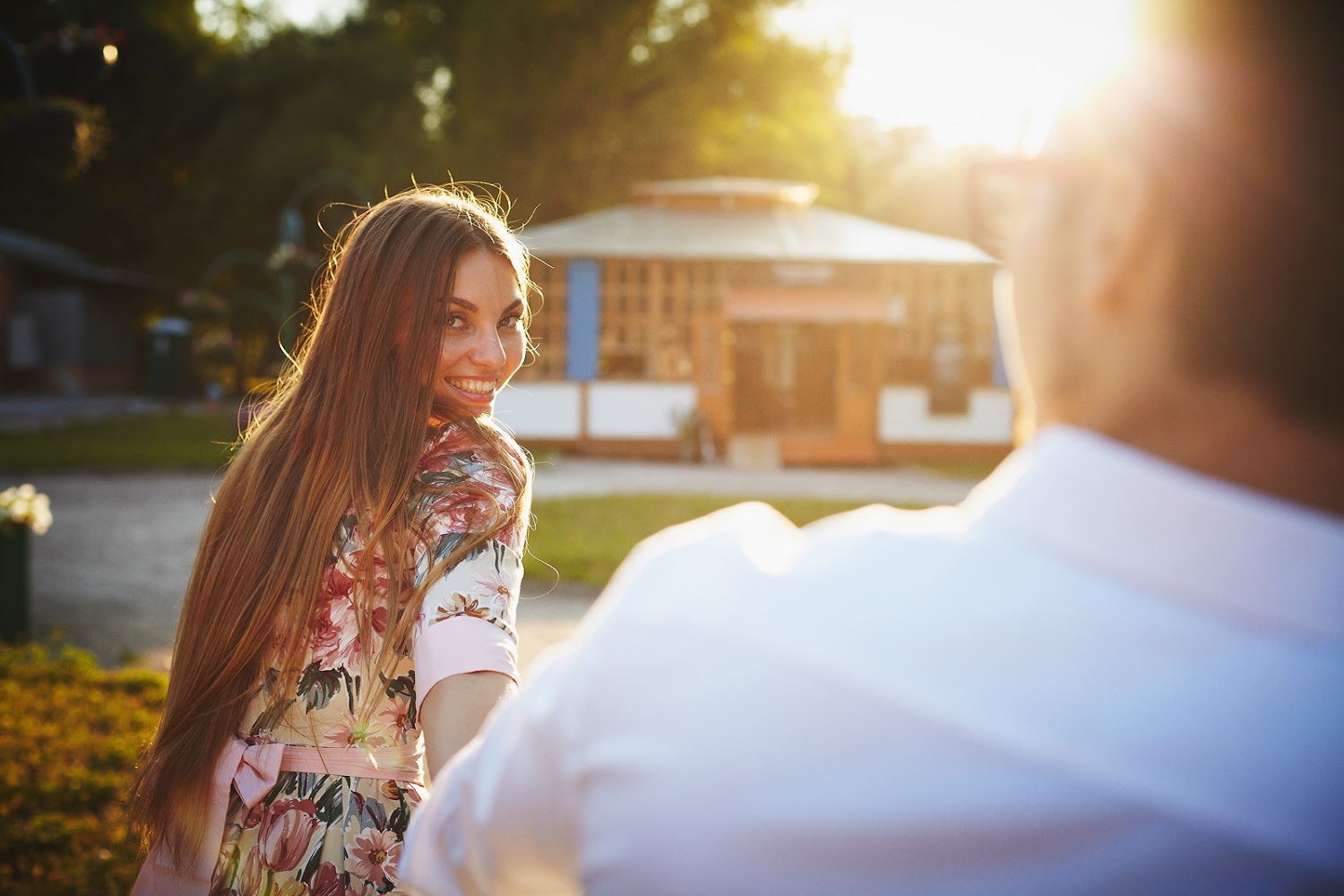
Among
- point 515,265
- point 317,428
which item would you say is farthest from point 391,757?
point 515,265

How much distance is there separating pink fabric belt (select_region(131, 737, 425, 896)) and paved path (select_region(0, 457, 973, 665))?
502 cm

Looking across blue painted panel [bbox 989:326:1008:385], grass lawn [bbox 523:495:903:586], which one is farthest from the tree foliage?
blue painted panel [bbox 989:326:1008:385]

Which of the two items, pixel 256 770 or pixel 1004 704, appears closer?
pixel 1004 704

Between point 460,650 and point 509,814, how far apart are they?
724 mm

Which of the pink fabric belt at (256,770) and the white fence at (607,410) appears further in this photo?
the white fence at (607,410)

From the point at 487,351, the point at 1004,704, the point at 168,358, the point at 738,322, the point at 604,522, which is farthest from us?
the point at 168,358

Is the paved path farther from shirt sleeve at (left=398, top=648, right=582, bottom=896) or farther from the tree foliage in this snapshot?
the tree foliage

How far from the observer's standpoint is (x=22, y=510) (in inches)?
287

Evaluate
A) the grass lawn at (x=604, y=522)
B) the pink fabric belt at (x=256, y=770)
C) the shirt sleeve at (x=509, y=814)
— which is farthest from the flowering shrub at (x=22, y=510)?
the shirt sleeve at (x=509, y=814)

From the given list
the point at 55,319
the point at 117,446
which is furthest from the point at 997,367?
the point at 55,319

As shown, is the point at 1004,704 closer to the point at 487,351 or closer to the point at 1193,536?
the point at 1193,536

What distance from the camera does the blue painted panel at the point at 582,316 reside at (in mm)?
19453

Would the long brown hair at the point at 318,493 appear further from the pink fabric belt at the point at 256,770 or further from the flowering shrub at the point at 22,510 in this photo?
the flowering shrub at the point at 22,510

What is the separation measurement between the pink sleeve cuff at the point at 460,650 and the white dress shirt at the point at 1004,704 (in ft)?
2.58
